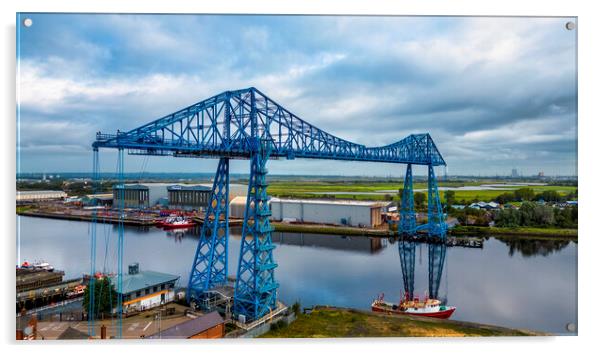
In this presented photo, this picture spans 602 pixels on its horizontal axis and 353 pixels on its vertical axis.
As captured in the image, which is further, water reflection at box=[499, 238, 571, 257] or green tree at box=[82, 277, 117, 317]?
water reflection at box=[499, 238, 571, 257]

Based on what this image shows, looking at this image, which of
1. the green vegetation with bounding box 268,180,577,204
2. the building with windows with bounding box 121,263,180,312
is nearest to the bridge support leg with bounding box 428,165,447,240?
the green vegetation with bounding box 268,180,577,204

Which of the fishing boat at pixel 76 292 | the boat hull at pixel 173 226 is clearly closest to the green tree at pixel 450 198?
the boat hull at pixel 173 226

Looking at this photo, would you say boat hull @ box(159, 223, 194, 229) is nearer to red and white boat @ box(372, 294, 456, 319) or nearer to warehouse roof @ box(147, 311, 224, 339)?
red and white boat @ box(372, 294, 456, 319)

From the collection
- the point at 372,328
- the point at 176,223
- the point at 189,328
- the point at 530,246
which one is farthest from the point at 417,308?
the point at 176,223

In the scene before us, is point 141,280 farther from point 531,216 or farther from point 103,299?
point 531,216

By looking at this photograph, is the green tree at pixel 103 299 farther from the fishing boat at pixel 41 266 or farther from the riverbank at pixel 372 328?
the riverbank at pixel 372 328

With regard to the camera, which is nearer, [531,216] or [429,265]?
[429,265]
